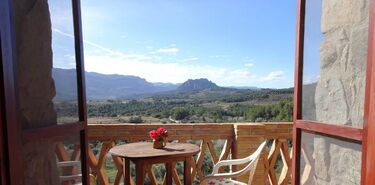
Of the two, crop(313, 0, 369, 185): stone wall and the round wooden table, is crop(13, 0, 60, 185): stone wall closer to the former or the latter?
crop(313, 0, 369, 185): stone wall

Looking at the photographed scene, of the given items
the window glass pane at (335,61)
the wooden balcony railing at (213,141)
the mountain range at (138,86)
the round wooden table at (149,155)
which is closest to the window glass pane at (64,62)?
the window glass pane at (335,61)

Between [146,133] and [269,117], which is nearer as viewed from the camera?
[146,133]

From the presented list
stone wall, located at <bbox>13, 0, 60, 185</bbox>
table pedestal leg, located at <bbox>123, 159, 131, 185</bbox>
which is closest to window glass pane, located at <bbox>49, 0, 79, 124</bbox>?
stone wall, located at <bbox>13, 0, 60, 185</bbox>

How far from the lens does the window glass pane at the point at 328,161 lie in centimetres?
116

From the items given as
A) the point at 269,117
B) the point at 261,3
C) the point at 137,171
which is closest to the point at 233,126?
the point at 269,117

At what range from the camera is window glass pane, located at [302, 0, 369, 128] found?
3.68 ft

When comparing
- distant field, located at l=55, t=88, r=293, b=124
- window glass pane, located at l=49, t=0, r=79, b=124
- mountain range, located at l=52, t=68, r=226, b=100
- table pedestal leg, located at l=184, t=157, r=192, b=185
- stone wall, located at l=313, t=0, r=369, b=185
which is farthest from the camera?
mountain range, located at l=52, t=68, r=226, b=100

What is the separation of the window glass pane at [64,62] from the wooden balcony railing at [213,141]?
2.33 metres

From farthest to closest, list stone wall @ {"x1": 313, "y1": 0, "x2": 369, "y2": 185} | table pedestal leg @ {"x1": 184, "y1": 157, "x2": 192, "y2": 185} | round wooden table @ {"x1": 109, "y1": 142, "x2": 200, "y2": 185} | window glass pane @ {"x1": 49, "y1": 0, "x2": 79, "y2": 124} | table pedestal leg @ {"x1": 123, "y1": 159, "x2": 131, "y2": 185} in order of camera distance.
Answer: table pedestal leg @ {"x1": 184, "y1": 157, "x2": 192, "y2": 185}
table pedestal leg @ {"x1": 123, "y1": 159, "x2": 131, "y2": 185}
round wooden table @ {"x1": 109, "y1": 142, "x2": 200, "y2": 185}
window glass pane @ {"x1": 49, "y1": 0, "x2": 79, "y2": 124}
stone wall @ {"x1": 313, "y1": 0, "x2": 369, "y2": 185}

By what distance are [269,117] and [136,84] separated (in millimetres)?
4892

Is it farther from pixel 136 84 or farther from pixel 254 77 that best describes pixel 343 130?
pixel 254 77

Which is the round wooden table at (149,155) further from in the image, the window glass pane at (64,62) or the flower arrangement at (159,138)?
the window glass pane at (64,62)

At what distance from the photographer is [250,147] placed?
13.2 ft

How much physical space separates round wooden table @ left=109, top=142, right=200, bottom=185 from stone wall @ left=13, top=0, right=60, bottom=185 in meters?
1.60
